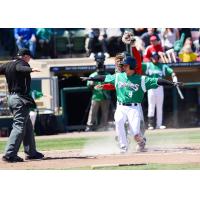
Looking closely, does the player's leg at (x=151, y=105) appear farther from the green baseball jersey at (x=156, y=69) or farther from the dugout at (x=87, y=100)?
the dugout at (x=87, y=100)

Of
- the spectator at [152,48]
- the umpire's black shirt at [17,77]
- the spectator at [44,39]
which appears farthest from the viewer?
the spectator at [44,39]

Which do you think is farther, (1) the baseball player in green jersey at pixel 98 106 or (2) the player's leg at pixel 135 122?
(1) the baseball player in green jersey at pixel 98 106

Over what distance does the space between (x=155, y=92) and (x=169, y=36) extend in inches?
118

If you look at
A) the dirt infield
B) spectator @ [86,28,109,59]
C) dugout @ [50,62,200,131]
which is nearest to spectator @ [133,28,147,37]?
spectator @ [86,28,109,59]

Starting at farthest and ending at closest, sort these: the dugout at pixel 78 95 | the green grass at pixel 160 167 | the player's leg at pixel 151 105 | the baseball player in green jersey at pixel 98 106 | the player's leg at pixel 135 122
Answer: the dugout at pixel 78 95, the baseball player in green jersey at pixel 98 106, the player's leg at pixel 151 105, the player's leg at pixel 135 122, the green grass at pixel 160 167

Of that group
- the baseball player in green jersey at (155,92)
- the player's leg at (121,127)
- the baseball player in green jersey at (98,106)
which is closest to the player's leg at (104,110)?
the baseball player in green jersey at (98,106)

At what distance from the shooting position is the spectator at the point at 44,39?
64.1 feet

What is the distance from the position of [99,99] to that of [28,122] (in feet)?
20.5

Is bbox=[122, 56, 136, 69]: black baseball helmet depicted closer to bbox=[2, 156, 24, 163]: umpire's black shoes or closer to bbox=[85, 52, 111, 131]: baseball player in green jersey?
bbox=[2, 156, 24, 163]: umpire's black shoes

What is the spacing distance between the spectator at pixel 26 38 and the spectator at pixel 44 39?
0.17m

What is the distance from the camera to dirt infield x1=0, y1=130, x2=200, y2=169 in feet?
33.1

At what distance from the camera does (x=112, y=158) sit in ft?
35.8

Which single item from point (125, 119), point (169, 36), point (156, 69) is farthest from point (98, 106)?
point (125, 119)

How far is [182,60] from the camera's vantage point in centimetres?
1872
